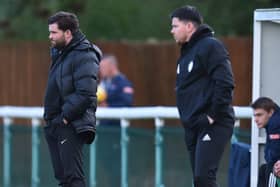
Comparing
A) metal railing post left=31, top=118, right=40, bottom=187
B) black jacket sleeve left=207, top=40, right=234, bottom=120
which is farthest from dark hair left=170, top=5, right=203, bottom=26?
metal railing post left=31, top=118, right=40, bottom=187

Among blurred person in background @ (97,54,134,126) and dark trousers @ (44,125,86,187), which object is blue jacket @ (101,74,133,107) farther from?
dark trousers @ (44,125,86,187)

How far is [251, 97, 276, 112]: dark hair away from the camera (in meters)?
10.1

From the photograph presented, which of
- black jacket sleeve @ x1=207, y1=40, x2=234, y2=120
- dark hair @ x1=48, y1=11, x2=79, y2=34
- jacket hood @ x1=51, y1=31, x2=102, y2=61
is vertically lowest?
black jacket sleeve @ x1=207, y1=40, x2=234, y2=120

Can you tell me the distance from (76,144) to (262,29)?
2.11 meters

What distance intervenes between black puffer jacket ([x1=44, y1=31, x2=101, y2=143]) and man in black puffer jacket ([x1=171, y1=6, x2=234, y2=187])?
0.87 metres

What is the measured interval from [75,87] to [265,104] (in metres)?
1.78

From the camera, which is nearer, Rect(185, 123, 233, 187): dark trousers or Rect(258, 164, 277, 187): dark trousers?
Rect(185, 123, 233, 187): dark trousers

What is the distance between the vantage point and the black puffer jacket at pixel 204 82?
9906 mm

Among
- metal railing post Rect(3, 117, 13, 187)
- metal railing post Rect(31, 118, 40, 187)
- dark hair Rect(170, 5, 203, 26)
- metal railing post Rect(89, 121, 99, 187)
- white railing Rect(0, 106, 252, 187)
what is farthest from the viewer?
metal railing post Rect(3, 117, 13, 187)

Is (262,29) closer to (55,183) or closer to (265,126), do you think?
(265,126)

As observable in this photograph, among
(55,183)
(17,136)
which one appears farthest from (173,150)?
(17,136)

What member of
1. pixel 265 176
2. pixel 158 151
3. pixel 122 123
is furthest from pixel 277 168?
pixel 122 123

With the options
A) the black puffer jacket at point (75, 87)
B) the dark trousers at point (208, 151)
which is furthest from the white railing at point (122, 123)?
the black puffer jacket at point (75, 87)

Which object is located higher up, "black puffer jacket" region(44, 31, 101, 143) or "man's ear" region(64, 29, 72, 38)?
"man's ear" region(64, 29, 72, 38)
